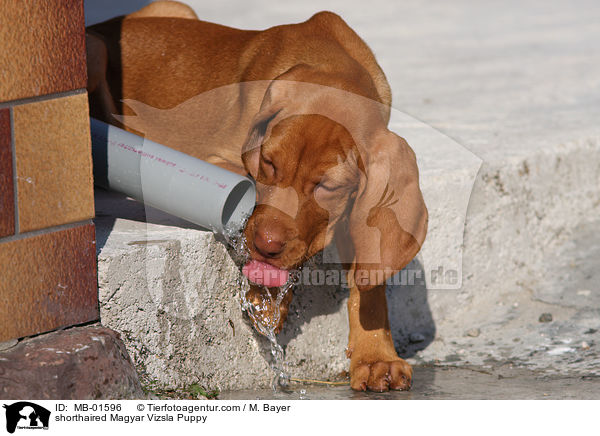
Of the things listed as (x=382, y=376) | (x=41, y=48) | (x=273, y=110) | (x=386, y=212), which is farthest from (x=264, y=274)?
(x=41, y=48)

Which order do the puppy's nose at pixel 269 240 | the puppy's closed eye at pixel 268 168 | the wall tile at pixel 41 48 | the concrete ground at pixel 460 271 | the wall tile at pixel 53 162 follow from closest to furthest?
the wall tile at pixel 41 48
the wall tile at pixel 53 162
the puppy's nose at pixel 269 240
the puppy's closed eye at pixel 268 168
the concrete ground at pixel 460 271

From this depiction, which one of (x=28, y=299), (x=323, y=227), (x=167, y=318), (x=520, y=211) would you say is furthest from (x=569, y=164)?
(x=28, y=299)

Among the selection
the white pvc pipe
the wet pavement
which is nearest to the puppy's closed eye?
the white pvc pipe

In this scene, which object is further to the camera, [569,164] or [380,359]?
[569,164]

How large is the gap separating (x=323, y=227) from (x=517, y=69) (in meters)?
5.20

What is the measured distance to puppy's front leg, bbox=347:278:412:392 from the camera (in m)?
3.82

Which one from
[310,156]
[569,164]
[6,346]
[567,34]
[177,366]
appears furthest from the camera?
[567,34]

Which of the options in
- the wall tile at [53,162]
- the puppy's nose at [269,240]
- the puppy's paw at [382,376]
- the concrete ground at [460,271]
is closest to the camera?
the wall tile at [53,162]

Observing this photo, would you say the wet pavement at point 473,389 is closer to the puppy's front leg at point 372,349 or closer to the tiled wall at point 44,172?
the puppy's front leg at point 372,349

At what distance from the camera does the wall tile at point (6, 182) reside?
2961mm

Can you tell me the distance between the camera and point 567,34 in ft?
32.6
